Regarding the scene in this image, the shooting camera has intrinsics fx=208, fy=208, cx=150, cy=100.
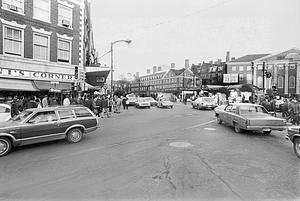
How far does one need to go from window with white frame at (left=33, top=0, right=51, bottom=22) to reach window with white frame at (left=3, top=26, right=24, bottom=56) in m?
2.05

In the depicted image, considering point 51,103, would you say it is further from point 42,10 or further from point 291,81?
point 291,81

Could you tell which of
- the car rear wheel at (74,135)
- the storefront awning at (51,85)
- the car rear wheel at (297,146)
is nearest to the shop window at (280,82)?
the storefront awning at (51,85)

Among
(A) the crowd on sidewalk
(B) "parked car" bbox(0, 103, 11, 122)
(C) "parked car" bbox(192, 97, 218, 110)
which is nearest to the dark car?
(B) "parked car" bbox(0, 103, 11, 122)

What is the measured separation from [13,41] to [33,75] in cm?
281

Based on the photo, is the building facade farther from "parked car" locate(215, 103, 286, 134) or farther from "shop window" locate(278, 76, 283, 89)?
"shop window" locate(278, 76, 283, 89)

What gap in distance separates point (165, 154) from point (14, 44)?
15382 millimetres

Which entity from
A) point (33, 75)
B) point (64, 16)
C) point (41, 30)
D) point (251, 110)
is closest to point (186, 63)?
point (64, 16)

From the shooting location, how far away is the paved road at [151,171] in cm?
396

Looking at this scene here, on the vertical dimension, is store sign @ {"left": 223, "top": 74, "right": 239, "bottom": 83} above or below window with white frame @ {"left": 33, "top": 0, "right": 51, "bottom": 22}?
below

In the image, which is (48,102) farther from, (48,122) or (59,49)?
(48,122)

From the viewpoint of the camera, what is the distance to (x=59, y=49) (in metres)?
18.4

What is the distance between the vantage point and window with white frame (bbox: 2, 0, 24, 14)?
15164 mm

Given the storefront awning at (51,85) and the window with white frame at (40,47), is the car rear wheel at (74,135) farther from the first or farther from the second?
the window with white frame at (40,47)

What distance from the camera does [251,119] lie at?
30.4ft
